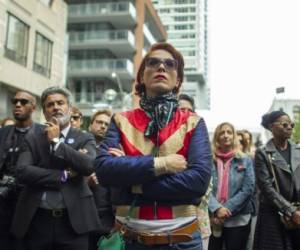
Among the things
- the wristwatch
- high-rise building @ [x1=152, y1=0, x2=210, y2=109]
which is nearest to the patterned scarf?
the wristwatch

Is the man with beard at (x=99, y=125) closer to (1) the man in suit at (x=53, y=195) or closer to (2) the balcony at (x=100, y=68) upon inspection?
(1) the man in suit at (x=53, y=195)

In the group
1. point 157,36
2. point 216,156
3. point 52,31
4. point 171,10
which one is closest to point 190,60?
point 171,10

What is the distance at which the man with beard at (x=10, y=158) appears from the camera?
15.5ft

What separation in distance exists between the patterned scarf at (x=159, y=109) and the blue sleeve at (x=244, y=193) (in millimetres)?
3239

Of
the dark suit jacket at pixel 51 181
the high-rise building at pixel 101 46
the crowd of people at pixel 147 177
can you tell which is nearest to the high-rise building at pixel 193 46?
the high-rise building at pixel 101 46

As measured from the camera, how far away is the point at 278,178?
5453mm

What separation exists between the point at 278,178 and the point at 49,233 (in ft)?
9.18

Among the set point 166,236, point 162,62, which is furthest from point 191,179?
point 162,62

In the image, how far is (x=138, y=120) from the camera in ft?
9.96

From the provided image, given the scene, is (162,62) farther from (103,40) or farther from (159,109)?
(103,40)

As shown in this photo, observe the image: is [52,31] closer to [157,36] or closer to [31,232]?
[31,232]

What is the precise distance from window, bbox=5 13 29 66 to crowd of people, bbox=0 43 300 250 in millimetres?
19308

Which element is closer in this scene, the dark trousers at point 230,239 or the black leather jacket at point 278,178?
the black leather jacket at point 278,178

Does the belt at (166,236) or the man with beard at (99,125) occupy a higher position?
the man with beard at (99,125)
